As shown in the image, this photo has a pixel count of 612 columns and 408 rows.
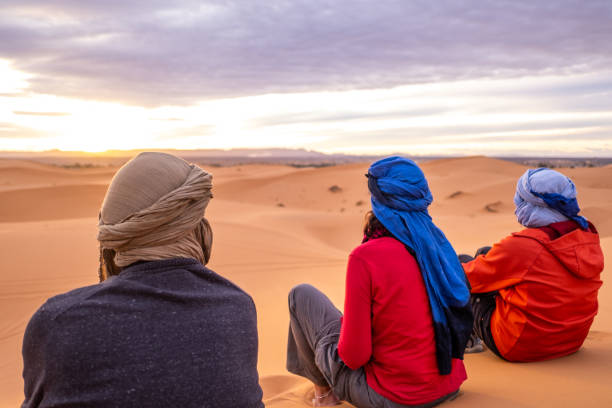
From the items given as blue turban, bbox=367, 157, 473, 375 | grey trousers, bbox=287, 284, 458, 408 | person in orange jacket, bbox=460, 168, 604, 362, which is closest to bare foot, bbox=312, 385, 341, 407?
grey trousers, bbox=287, 284, 458, 408

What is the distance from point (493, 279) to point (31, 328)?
112 inches

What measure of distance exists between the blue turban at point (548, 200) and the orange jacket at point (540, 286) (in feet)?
0.36

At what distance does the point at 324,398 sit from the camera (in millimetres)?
3209

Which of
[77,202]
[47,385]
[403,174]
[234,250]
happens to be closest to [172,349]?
[47,385]

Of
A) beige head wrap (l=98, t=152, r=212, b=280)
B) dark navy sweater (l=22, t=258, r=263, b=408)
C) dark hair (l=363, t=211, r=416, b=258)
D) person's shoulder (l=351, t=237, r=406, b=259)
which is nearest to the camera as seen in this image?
dark navy sweater (l=22, t=258, r=263, b=408)

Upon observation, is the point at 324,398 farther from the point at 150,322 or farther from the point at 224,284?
the point at 150,322

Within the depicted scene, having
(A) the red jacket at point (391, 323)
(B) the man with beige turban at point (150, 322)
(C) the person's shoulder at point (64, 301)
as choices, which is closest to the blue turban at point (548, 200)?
(A) the red jacket at point (391, 323)

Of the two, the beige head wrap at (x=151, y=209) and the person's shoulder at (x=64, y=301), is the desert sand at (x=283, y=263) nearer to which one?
the beige head wrap at (x=151, y=209)

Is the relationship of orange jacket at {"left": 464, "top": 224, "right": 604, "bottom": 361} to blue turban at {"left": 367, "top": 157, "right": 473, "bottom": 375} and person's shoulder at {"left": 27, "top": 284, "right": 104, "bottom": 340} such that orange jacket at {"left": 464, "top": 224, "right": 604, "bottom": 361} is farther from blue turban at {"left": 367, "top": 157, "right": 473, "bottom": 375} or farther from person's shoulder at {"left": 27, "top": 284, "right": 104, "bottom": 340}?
person's shoulder at {"left": 27, "top": 284, "right": 104, "bottom": 340}

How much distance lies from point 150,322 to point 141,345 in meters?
0.07

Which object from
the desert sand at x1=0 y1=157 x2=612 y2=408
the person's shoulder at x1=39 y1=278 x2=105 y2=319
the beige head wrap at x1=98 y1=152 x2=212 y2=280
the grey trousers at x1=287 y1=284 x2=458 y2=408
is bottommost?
the desert sand at x1=0 y1=157 x2=612 y2=408

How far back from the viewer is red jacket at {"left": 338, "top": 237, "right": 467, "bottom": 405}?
2564 mm

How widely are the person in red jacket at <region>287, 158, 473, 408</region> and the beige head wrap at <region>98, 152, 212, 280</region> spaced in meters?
1.04

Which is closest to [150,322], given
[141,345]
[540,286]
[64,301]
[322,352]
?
[141,345]
